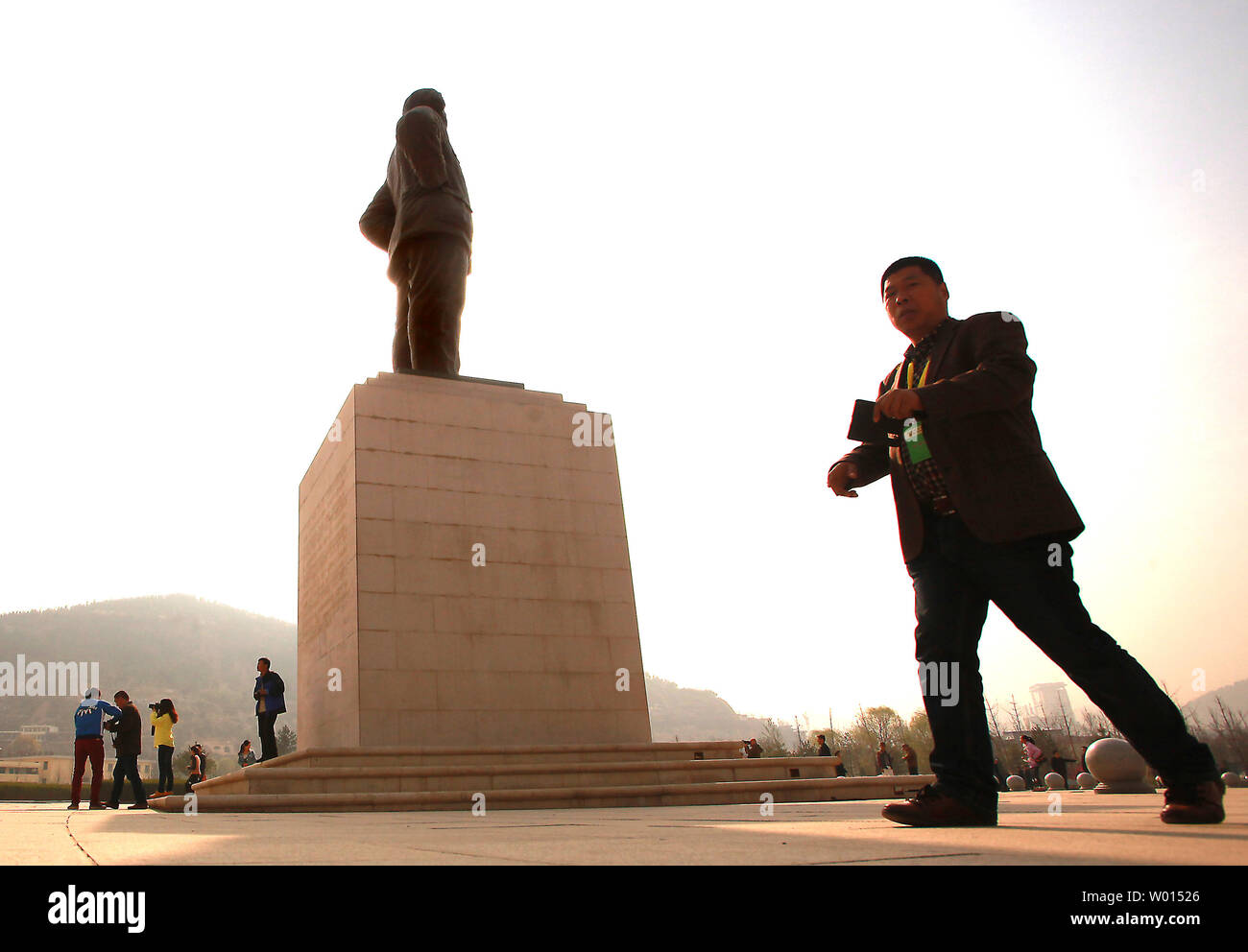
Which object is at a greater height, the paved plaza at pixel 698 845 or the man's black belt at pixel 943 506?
the man's black belt at pixel 943 506

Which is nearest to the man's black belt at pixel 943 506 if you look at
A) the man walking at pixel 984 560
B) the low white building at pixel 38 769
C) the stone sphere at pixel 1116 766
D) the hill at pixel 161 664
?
the man walking at pixel 984 560

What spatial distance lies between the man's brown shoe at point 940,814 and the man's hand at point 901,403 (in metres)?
1.41

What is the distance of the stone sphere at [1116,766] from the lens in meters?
7.00

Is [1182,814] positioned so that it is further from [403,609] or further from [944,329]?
[403,609]

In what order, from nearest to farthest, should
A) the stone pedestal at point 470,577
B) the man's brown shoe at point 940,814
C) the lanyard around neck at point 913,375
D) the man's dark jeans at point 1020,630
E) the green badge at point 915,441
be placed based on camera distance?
the man's dark jeans at point 1020,630, the man's brown shoe at point 940,814, the green badge at point 915,441, the lanyard around neck at point 913,375, the stone pedestal at point 470,577

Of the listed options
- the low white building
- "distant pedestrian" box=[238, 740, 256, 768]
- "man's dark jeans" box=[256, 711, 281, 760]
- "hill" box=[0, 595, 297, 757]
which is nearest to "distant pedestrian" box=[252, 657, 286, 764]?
"man's dark jeans" box=[256, 711, 281, 760]

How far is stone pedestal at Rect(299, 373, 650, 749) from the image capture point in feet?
30.3

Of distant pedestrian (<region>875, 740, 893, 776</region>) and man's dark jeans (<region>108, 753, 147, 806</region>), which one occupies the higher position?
man's dark jeans (<region>108, 753, 147, 806</region>)

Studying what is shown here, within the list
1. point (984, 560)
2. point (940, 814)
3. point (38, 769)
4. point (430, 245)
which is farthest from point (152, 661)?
point (984, 560)

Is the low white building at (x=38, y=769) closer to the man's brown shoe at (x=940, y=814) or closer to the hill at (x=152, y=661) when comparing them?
the hill at (x=152, y=661)

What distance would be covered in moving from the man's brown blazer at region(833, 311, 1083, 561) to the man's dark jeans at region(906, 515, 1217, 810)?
9 centimetres

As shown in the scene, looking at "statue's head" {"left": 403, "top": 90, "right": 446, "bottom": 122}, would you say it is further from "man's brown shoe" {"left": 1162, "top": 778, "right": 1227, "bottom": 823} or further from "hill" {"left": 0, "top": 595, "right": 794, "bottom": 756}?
"hill" {"left": 0, "top": 595, "right": 794, "bottom": 756}
